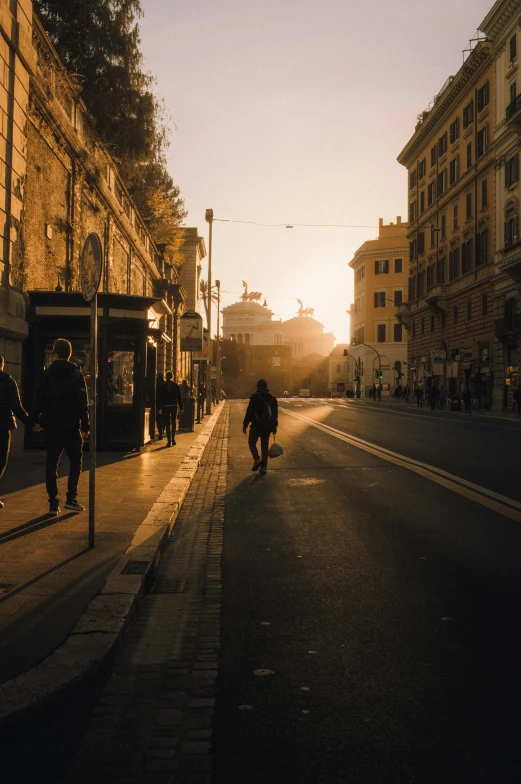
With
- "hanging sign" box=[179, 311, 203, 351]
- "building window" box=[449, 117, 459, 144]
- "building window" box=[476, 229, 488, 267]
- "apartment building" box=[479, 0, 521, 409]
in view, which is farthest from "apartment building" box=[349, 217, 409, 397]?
"hanging sign" box=[179, 311, 203, 351]

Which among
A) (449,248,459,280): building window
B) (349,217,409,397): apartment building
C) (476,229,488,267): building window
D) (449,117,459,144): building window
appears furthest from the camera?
(349,217,409,397): apartment building

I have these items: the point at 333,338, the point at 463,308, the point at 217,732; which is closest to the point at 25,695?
the point at 217,732

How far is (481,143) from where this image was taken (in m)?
47.3

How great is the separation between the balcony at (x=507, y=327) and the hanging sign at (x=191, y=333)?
65.9 ft

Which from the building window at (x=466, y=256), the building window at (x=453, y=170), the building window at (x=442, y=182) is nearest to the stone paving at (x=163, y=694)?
the building window at (x=466, y=256)

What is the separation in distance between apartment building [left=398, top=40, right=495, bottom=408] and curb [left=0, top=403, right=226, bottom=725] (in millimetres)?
40306

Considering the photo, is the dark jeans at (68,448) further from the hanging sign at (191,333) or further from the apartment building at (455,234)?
the apartment building at (455,234)

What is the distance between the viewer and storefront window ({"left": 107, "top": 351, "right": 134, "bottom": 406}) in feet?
51.2

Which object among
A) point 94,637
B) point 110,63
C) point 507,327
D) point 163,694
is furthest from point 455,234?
point 163,694

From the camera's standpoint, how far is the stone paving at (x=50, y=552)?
4.12 meters

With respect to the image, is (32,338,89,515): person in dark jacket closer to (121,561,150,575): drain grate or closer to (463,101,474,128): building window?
(121,561,150,575): drain grate

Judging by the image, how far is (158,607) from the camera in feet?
16.6

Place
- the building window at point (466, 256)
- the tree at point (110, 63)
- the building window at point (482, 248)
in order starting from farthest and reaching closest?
the building window at point (466, 256) < the building window at point (482, 248) < the tree at point (110, 63)

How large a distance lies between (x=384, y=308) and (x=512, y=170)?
4433 cm
